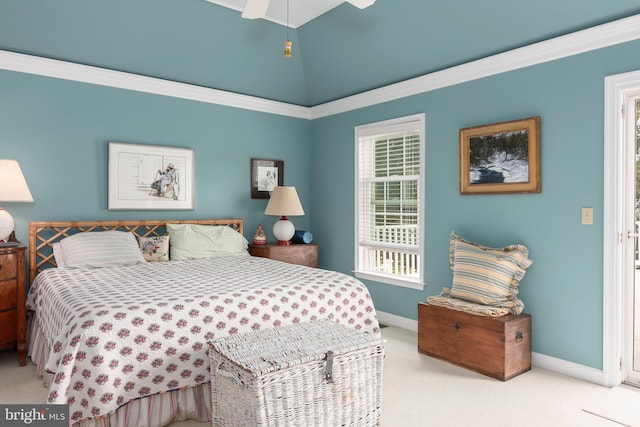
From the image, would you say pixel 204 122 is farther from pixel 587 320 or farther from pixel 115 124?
pixel 587 320

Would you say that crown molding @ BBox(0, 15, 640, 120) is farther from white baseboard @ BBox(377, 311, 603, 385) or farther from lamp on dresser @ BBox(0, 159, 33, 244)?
white baseboard @ BBox(377, 311, 603, 385)

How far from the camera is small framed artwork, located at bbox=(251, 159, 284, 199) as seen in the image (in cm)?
526

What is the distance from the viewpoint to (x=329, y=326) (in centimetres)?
262

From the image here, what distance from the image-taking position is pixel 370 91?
4.81 meters

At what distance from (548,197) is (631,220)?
56cm

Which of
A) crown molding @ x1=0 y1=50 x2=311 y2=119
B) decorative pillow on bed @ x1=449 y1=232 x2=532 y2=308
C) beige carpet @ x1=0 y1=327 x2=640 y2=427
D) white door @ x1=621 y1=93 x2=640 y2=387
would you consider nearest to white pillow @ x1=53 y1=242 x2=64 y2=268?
beige carpet @ x1=0 y1=327 x2=640 y2=427

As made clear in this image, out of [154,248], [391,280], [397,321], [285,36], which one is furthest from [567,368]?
[285,36]

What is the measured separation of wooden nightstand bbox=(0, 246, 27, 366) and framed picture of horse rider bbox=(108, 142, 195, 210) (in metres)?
1.06

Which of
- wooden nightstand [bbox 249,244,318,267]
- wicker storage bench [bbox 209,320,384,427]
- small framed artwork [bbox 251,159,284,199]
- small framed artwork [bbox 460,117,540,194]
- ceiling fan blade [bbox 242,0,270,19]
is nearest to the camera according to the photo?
wicker storage bench [bbox 209,320,384,427]

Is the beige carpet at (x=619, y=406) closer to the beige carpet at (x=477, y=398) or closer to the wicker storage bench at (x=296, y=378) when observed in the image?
the beige carpet at (x=477, y=398)

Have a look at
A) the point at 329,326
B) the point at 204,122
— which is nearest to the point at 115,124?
the point at 204,122

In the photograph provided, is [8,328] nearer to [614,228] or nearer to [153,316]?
[153,316]

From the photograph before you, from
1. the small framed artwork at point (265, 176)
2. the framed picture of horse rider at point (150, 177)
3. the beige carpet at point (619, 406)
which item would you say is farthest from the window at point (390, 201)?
the framed picture of horse rider at point (150, 177)

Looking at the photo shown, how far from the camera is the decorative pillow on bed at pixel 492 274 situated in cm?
332
